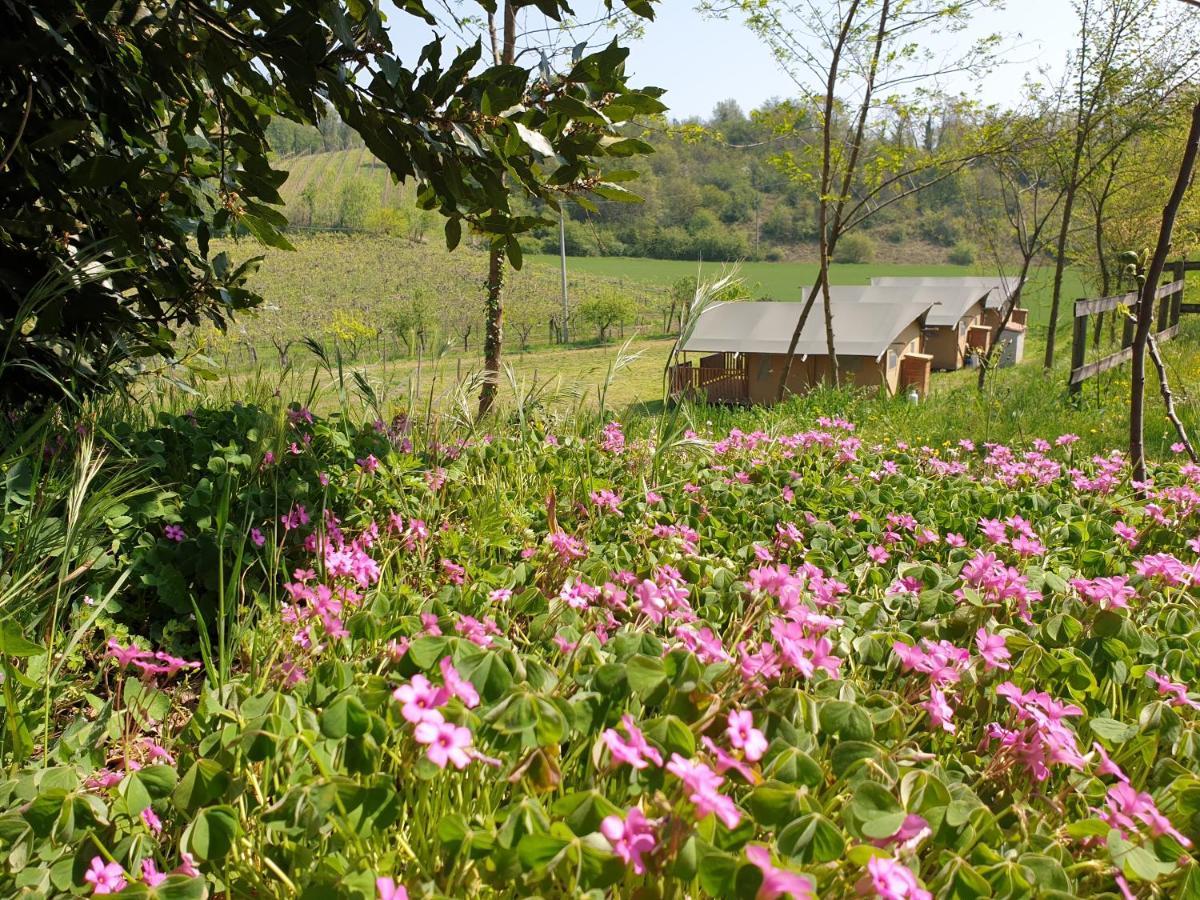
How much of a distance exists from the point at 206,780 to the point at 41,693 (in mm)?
915

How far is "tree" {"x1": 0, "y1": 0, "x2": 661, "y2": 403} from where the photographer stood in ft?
6.62

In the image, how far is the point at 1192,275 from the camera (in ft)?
68.2

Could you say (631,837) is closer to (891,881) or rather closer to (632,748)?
(632,748)

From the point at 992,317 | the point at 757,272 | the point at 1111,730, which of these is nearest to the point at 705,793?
the point at 1111,730

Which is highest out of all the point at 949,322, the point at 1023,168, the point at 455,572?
the point at 1023,168

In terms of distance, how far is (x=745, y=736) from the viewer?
992mm

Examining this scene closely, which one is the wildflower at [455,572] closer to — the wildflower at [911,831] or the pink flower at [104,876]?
the pink flower at [104,876]

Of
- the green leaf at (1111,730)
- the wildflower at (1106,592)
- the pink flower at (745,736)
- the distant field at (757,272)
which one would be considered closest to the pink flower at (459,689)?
the pink flower at (745,736)

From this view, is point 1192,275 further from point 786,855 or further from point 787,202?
point 787,202

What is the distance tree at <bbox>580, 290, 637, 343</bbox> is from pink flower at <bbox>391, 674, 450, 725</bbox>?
43267 millimetres

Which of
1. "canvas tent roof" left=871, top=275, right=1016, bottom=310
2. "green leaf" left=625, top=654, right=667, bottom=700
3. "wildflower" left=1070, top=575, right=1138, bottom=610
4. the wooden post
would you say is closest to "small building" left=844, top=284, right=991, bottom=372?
"canvas tent roof" left=871, top=275, right=1016, bottom=310

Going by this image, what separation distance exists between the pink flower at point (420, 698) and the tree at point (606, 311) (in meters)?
43.3

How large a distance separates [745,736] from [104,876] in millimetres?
749

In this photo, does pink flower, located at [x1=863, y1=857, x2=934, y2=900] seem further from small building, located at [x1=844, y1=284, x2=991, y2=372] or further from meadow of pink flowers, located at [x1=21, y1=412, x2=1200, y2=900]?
small building, located at [x1=844, y1=284, x2=991, y2=372]
